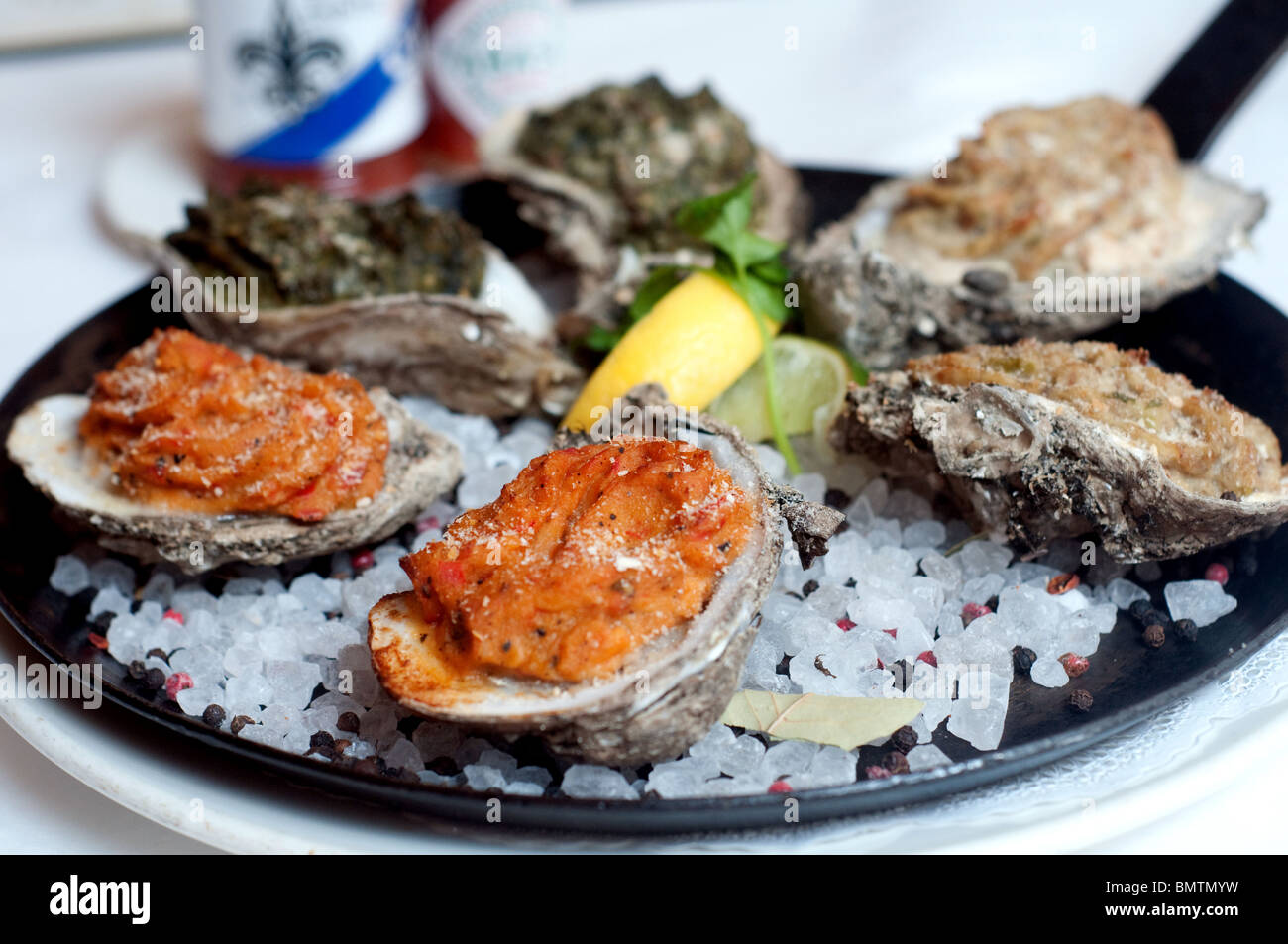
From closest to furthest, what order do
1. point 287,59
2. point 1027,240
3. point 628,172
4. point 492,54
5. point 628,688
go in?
point 628,688
point 1027,240
point 628,172
point 287,59
point 492,54

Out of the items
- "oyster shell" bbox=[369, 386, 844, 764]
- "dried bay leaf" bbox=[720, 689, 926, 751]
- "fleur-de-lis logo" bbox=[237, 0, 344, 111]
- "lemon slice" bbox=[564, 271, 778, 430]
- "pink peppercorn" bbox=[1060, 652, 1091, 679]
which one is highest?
"fleur-de-lis logo" bbox=[237, 0, 344, 111]

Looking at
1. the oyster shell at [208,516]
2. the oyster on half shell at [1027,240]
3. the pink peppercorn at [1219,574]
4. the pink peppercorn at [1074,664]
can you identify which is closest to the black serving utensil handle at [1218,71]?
the oyster on half shell at [1027,240]

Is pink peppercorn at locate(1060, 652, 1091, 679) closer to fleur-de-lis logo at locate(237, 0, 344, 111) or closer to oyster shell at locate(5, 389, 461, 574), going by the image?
oyster shell at locate(5, 389, 461, 574)

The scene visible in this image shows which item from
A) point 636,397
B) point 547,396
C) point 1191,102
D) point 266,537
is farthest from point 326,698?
point 1191,102

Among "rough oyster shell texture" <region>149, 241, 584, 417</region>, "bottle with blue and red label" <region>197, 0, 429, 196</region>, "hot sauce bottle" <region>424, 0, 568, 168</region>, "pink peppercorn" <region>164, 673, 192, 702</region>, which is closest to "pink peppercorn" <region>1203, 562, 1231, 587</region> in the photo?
"rough oyster shell texture" <region>149, 241, 584, 417</region>

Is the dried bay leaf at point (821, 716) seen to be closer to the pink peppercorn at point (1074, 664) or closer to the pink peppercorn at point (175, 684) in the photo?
the pink peppercorn at point (1074, 664)

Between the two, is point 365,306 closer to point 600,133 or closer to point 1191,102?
point 600,133

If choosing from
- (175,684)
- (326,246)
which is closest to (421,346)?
(326,246)

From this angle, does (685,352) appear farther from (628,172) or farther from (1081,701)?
(1081,701)

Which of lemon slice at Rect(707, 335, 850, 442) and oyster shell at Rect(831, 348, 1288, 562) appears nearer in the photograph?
oyster shell at Rect(831, 348, 1288, 562)
